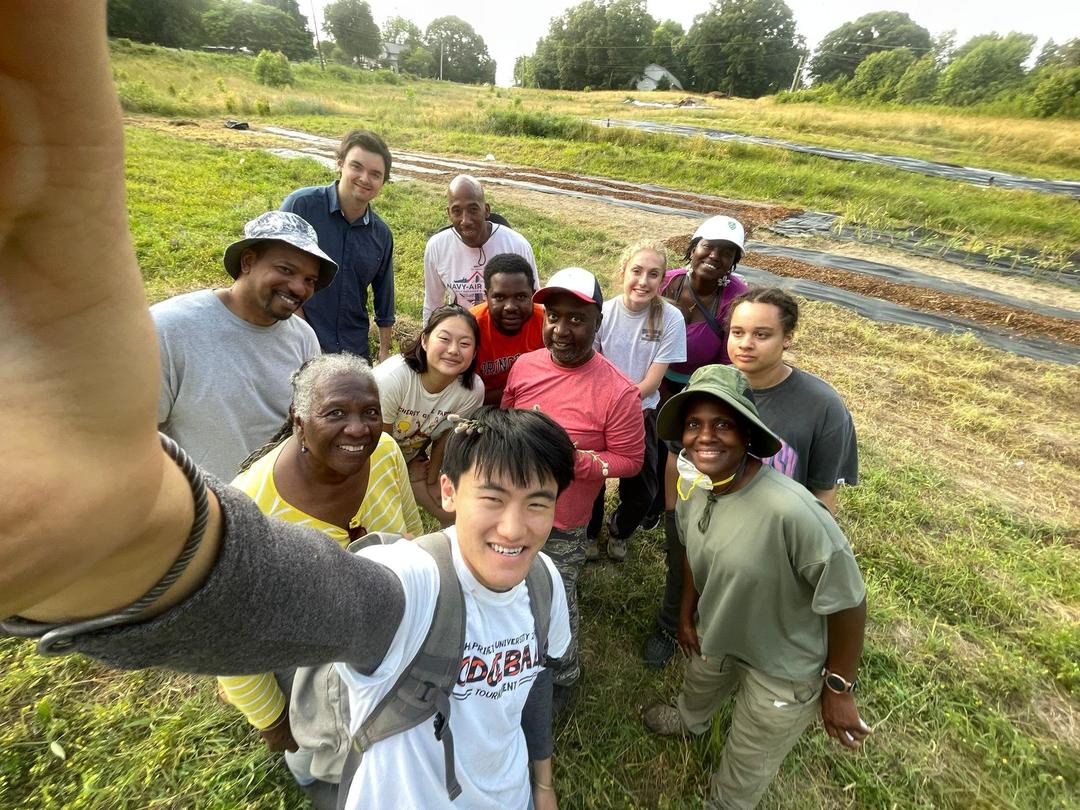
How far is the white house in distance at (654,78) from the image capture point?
50.6 metres

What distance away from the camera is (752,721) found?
1.94 m

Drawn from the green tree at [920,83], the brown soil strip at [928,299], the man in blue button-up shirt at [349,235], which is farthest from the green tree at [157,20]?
the green tree at [920,83]

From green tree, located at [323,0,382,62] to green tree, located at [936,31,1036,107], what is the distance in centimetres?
5802

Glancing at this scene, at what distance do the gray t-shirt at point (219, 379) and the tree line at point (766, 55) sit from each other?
137 feet

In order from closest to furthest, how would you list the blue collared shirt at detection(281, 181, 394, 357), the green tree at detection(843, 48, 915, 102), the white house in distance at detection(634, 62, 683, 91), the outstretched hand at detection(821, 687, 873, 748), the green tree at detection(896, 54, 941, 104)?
the outstretched hand at detection(821, 687, 873, 748) → the blue collared shirt at detection(281, 181, 394, 357) → the green tree at detection(896, 54, 941, 104) → the green tree at detection(843, 48, 915, 102) → the white house in distance at detection(634, 62, 683, 91)

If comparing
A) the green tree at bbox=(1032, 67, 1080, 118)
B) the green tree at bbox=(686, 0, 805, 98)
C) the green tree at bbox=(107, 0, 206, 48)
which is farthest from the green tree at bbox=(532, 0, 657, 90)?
the green tree at bbox=(1032, 67, 1080, 118)

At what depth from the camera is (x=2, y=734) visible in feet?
6.86

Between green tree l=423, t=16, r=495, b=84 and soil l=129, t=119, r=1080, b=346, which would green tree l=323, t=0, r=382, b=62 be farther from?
soil l=129, t=119, r=1080, b=346

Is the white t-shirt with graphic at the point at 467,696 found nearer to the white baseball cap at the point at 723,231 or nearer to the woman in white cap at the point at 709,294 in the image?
the woman in white cap at the point at 709,294

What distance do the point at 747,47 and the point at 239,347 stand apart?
6015 cm

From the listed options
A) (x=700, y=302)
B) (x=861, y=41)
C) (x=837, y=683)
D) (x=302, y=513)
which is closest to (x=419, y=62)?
(x=861, y=41)

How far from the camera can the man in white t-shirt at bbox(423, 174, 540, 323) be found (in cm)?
346

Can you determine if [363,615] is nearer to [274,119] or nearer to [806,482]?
[806,482]

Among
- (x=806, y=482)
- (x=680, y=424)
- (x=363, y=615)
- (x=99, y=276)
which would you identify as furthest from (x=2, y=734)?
(x=806, y=482)
